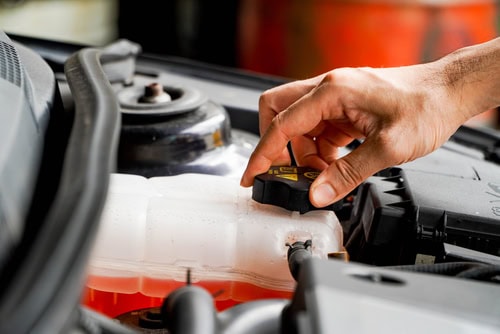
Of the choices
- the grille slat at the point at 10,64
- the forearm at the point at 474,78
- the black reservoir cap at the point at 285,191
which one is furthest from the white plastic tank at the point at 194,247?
the forearm at the point at 474,78

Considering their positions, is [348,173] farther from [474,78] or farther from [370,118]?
[474,78]

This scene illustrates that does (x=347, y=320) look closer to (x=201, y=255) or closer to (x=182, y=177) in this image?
(x=201, y=255)

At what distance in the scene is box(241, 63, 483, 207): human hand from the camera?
811 millimetres

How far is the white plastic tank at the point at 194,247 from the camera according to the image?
30.4 inches

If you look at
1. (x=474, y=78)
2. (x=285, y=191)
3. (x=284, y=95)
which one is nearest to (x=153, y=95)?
(x=284, y=95)

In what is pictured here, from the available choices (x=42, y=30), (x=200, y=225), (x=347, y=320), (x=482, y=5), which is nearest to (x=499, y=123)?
(x=482, y=5)

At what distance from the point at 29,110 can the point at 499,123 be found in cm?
304

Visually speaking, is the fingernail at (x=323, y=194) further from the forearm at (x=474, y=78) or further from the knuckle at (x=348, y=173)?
the forearm at (x=474, y=78)

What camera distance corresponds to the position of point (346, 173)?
81 cm

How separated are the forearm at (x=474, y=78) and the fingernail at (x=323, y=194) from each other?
0.24m

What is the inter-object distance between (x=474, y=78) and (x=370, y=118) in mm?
184

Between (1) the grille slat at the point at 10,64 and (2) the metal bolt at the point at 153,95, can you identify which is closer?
(1) the grille slat at the point at 10,64

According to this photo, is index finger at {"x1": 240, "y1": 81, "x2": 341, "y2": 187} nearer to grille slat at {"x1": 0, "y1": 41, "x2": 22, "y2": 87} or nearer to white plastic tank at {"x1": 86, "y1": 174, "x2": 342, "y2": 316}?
white plastic tank at {"x1": 86, "y1": 174, "x2": 342, "y2": 316}

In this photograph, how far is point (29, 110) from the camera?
0.66m
